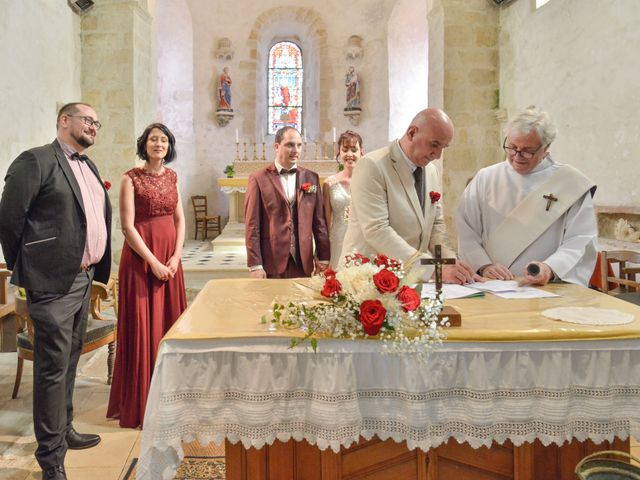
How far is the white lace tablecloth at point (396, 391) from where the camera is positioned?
1780 mm

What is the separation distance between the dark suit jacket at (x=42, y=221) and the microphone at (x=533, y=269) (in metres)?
2.14

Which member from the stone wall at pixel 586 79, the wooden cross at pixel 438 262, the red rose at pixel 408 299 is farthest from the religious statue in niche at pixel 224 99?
the red rose at pixel 408 299

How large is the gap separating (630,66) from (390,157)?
4280mm

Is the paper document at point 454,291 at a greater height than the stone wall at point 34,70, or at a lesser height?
lesser

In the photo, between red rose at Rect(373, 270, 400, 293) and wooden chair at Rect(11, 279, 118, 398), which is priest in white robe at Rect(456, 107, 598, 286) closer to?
red rose at Rect(373, 270, 400, 293)

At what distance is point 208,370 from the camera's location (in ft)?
5.91

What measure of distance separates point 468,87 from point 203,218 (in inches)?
290

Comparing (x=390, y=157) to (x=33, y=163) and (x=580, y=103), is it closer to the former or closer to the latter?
(x=33, y=163)

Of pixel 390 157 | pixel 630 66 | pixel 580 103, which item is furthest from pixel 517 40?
pixel 390 157

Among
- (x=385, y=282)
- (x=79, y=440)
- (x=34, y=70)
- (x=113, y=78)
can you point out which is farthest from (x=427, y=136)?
(x=113, y=78)

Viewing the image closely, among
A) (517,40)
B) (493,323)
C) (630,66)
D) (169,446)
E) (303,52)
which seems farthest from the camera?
(303,52)

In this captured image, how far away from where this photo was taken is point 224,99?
1378cm

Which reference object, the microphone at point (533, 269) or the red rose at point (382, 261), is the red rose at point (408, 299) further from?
the microphone at point (533, 269)

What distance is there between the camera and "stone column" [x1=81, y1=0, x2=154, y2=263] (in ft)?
25.3
